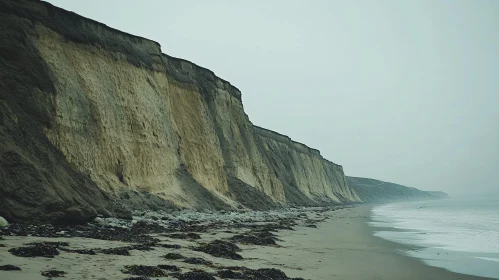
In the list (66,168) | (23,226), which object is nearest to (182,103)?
(66,168)

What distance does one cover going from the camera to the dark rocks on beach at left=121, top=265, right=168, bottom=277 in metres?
6.06

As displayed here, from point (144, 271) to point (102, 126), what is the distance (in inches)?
632

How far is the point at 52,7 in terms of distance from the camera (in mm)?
20688

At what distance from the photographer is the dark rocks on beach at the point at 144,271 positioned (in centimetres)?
606

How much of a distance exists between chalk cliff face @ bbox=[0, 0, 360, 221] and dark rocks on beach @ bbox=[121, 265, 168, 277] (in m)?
5.08

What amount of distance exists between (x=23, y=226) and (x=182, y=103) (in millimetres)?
22149

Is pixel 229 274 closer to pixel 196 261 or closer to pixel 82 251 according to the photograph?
pixel 196 261

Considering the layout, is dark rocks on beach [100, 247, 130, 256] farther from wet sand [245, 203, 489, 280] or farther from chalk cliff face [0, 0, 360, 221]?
chalk cliff face [0, 0, 360, 221]

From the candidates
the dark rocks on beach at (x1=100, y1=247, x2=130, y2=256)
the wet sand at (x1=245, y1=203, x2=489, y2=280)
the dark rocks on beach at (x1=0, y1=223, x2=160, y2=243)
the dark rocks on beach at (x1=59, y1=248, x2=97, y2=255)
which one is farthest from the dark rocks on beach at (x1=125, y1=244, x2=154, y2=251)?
the wet sand at (x1=245, y1=203, x2=489, y2=280)

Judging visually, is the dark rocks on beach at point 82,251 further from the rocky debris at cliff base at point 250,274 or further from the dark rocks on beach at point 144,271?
the rocky debris at cliff base at point 250,274

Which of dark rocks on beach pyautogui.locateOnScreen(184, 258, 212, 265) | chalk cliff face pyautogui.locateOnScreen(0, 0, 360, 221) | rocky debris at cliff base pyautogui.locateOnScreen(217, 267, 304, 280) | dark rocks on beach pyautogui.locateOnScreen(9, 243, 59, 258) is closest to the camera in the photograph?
dark rocks on beach pyautogui.locateOnScreen(9, 243, 59, 258)

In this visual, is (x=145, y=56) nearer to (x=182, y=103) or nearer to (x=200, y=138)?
(x=182, y=103)

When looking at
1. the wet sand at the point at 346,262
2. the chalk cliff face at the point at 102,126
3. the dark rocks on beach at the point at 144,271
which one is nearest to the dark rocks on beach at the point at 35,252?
the dark rocks on beach at the point at 144,271

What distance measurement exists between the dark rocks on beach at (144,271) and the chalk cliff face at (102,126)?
5.08m
